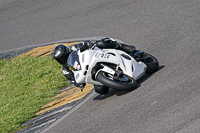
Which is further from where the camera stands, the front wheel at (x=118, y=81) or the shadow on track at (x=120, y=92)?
the shadow on track at (x=120, y=92)

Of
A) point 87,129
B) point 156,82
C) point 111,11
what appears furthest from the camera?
point 111,11

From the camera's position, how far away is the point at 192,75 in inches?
251

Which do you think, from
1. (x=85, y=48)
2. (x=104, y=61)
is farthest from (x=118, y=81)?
→ (x=85, y=48)

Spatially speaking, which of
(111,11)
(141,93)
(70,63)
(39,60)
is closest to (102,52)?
(70,63)

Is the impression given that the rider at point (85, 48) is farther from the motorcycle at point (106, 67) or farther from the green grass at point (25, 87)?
the green grass at point (25, 87)

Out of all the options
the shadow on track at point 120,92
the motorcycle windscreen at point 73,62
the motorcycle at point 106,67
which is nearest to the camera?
the motorcycle at point 106,67

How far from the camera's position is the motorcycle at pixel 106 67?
656cm

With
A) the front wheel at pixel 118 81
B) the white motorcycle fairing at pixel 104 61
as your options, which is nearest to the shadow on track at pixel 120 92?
the white motorcycle fairing at pixel 104 61

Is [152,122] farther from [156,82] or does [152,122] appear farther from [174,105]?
[156,82]

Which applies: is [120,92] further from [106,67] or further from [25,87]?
[25,87]

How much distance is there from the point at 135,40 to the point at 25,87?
3174 mm

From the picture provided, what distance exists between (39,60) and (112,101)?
14.4ft

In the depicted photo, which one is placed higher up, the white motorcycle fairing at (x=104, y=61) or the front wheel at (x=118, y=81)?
the white motorcycle fairing at (x=104, y=61)

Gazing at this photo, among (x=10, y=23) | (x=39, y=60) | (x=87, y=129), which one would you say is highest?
(x=10, y=23)
